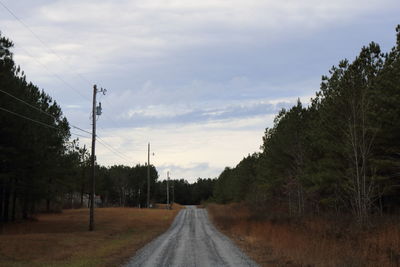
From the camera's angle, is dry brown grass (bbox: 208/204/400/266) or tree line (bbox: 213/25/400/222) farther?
tree line (bbox: 213/25/400/222)

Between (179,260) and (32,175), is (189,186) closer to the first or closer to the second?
(32,175)

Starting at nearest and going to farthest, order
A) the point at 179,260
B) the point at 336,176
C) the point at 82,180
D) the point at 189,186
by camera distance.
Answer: the point at 179,260
the point at 336,176
the point at 82,180
the point at 189,186

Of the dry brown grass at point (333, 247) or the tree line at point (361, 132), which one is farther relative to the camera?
the tree line at point (361, 132)

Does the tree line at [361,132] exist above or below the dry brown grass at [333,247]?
above

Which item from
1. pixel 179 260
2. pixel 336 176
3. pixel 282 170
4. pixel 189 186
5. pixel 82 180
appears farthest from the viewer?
pixel 189 186

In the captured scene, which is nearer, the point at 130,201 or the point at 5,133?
the point at 5,133

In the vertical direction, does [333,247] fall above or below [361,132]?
below

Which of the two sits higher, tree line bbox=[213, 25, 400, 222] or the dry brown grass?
tree line bbox=[213, 25, 400, 222]

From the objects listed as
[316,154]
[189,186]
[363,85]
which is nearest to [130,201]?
[189,186]

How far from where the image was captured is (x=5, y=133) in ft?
98.7

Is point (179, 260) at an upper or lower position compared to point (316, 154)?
lower

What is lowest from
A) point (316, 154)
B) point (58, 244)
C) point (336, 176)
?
point (58, 244)

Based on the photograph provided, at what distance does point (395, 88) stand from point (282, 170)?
24283 mm

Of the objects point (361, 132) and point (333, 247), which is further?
point (361, 132)
